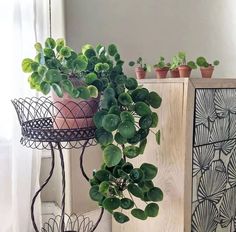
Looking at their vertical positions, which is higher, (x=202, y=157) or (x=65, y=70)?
Result: (x=65, y=70)

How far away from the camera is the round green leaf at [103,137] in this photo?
3.05 ft

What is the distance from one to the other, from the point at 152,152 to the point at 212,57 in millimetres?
987

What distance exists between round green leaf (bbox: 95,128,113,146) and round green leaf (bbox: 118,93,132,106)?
0.38ft

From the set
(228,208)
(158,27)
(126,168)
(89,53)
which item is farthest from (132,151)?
(158,27)

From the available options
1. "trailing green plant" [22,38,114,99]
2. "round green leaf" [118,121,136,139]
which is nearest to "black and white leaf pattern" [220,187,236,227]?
"round green leaf" [118,121,136,139]

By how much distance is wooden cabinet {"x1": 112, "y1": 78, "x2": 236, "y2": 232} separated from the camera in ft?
3.47

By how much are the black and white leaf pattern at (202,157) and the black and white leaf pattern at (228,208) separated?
236mm

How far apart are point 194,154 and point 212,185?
213mm

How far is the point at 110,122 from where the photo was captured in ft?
2.91

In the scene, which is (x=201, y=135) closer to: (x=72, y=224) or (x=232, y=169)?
(x=232, y=169)

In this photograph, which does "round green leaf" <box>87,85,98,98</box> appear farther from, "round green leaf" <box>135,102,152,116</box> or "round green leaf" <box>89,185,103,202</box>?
"round green leaf" <box>89,185,103,202</box>

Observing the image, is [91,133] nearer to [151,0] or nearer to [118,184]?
[118,184]

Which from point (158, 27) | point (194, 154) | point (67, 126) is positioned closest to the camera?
point (67, 126)

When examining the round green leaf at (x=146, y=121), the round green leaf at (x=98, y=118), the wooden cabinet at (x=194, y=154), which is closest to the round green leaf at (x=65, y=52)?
the round green leaf at (x=98, y=118)
